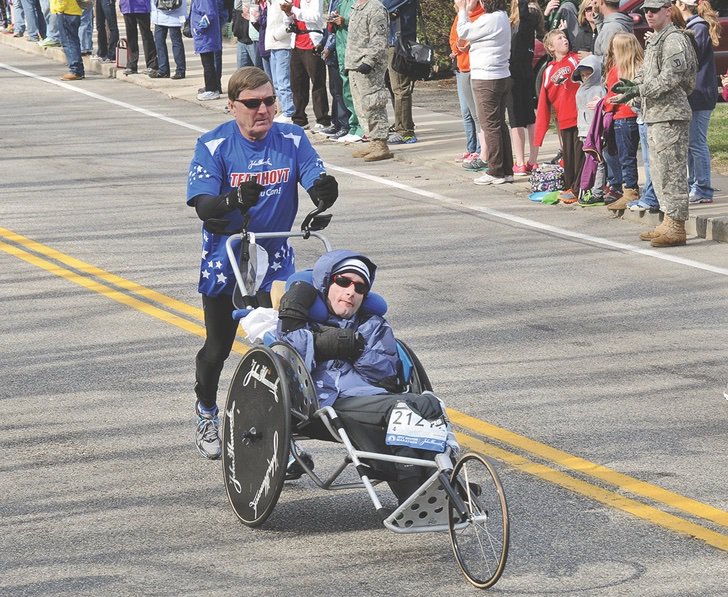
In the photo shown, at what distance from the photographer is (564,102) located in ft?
49.9

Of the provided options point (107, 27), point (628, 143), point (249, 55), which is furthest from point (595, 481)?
point (107, 27)

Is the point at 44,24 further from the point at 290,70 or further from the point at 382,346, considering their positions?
the point at 382,346

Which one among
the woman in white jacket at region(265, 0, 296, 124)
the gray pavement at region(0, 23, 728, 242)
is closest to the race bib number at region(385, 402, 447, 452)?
the gray pavement at region(0, 23, 728, 242)

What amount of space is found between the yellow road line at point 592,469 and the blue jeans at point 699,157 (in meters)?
6.38

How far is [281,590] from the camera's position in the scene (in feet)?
19.8

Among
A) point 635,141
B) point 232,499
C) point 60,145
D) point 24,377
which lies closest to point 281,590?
point 232,499

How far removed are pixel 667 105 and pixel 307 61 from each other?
7.51 m

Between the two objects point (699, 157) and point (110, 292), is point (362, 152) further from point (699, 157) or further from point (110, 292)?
point (110, 292)

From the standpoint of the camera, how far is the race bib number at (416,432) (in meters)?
6.04

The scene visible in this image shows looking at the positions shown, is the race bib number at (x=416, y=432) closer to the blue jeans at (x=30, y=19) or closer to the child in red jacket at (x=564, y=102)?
the child in red jacket at (x=564, y=102)

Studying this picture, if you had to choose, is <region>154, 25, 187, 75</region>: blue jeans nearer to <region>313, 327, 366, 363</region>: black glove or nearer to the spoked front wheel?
<region>313, 327, 366, 363</region>: black glove

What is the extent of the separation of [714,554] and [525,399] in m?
2.51

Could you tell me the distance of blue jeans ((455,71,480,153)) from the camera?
16.8m

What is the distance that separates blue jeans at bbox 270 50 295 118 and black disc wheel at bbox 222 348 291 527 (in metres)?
13.5
